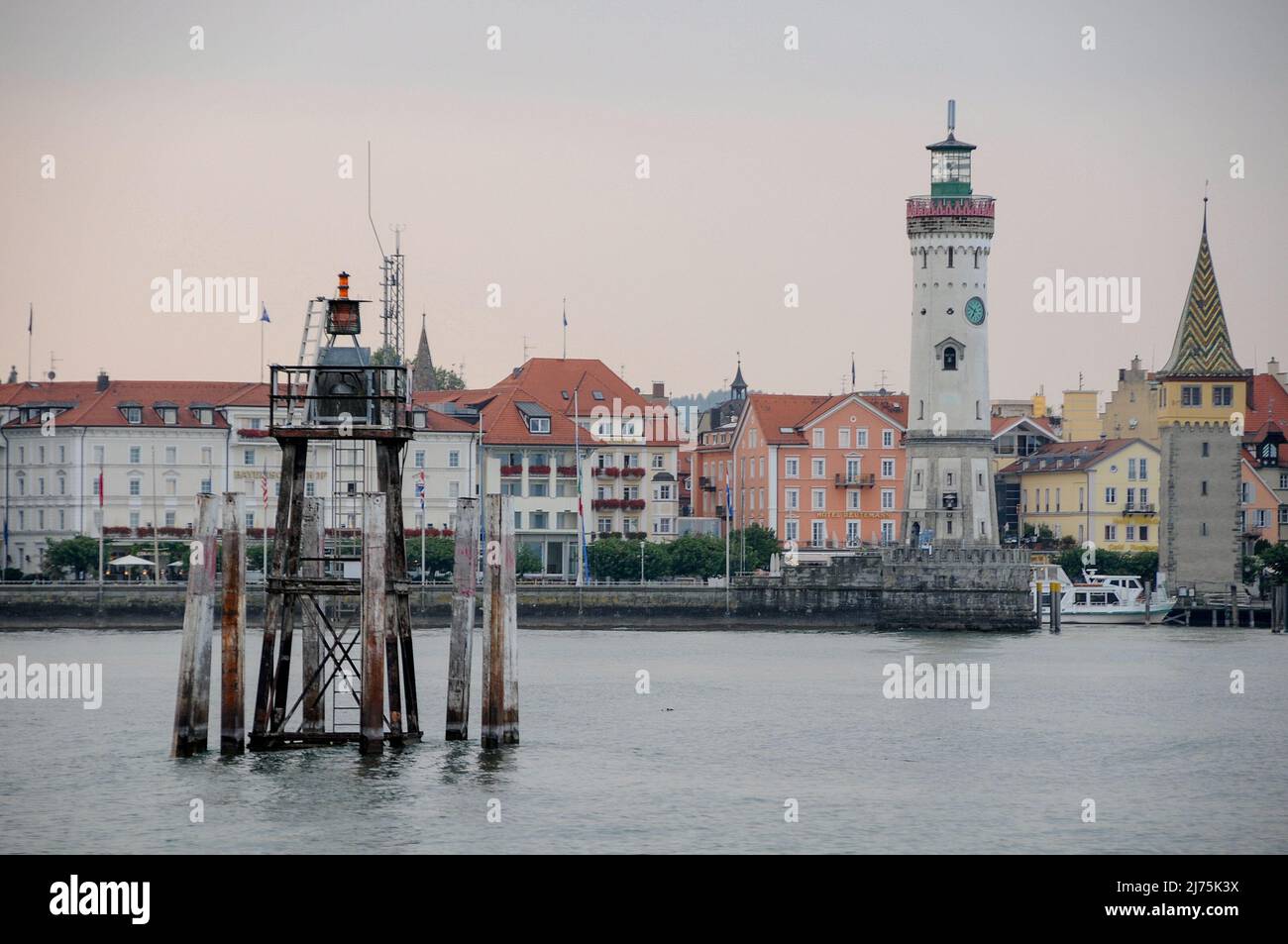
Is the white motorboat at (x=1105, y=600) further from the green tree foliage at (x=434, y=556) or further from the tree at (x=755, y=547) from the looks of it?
the green tree foliage at (x=434, y=556)

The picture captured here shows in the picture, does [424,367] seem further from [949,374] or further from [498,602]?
[498,602]

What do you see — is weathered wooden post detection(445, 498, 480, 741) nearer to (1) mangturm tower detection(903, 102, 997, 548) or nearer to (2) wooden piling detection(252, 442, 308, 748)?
(2) wooden piling detection(252, 442, 308, 748)

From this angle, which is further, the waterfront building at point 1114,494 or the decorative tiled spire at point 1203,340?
the waterfront building at point 1114,494

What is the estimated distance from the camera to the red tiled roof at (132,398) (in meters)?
133

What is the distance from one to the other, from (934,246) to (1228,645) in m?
25.3

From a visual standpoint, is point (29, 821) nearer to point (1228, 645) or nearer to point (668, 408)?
point (1228, 645)

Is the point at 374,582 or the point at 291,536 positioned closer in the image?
the point at 374,582

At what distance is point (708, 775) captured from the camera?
51.3m

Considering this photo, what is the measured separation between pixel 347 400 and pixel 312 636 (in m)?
5.29

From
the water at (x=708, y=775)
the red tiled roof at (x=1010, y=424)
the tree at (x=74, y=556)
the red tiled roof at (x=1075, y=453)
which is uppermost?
the red tiled roof at (x=1010, y=424)

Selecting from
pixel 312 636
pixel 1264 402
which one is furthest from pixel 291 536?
pixel 1264 402

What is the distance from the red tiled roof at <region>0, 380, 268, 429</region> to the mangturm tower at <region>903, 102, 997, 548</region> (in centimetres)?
3705

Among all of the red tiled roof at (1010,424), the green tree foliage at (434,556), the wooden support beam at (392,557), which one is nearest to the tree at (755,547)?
A: the green tree foliage at (434,556)

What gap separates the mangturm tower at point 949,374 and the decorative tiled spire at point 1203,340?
21.7m
